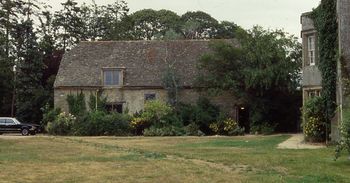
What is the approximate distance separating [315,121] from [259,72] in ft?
41.1

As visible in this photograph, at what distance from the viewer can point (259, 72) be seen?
133 ft

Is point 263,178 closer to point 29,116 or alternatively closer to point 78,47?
point 78,47

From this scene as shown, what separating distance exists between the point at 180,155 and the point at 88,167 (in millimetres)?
5135

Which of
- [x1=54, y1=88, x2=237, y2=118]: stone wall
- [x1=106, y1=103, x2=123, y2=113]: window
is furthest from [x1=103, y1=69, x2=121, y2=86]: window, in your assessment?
[x1=106, y1=103, x2=123, y2=113]: window

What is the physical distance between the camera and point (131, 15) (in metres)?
74.9

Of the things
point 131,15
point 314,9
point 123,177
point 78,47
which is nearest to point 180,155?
point 123,177

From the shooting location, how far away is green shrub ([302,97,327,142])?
28219 millimetres

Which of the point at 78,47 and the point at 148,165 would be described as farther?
the point at 78,47

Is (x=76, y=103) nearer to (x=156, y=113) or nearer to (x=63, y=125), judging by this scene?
(x=63, y=125)

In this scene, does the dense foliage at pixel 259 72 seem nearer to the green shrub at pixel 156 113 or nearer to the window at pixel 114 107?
the green shrub at pixel 156 113

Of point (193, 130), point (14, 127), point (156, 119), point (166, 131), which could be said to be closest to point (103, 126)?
point (156, 119)

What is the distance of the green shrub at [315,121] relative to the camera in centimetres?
2822

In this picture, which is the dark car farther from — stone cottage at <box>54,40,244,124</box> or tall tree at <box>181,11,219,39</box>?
tall tree at <box>181,11,219,39</box>

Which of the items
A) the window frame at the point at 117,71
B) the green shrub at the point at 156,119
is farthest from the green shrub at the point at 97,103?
the green shrub at the point at 156,119
